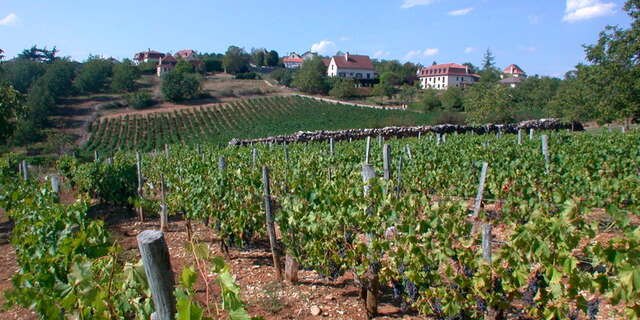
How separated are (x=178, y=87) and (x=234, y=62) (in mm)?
26563

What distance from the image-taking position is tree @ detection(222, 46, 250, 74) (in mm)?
79750

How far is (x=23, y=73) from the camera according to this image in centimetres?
5950

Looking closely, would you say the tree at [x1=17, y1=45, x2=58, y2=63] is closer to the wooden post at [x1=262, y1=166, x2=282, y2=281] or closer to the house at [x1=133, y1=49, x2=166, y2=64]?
the house at [x1=133, y1=49, x2=166, y2=64]

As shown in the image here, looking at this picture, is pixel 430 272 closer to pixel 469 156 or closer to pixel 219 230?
pixel 219 230

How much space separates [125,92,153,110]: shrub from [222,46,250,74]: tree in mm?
28358

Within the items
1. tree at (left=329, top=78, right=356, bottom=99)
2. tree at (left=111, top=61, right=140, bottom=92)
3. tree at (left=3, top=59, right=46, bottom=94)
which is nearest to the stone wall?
tree at (left=329, top=78, right=356, bottom=99)

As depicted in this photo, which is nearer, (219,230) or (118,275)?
(118,275)

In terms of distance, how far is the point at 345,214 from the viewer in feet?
12.8

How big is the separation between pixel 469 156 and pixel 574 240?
584 cm

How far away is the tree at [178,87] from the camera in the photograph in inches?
2146

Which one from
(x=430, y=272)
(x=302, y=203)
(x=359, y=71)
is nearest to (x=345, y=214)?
(x=302, y=203)

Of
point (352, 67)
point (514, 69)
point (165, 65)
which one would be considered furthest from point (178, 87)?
point (514, 69)

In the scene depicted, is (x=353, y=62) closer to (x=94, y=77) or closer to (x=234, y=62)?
(x=234, y=62)

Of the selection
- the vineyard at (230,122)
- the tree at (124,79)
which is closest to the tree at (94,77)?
the tree at (124,79)
